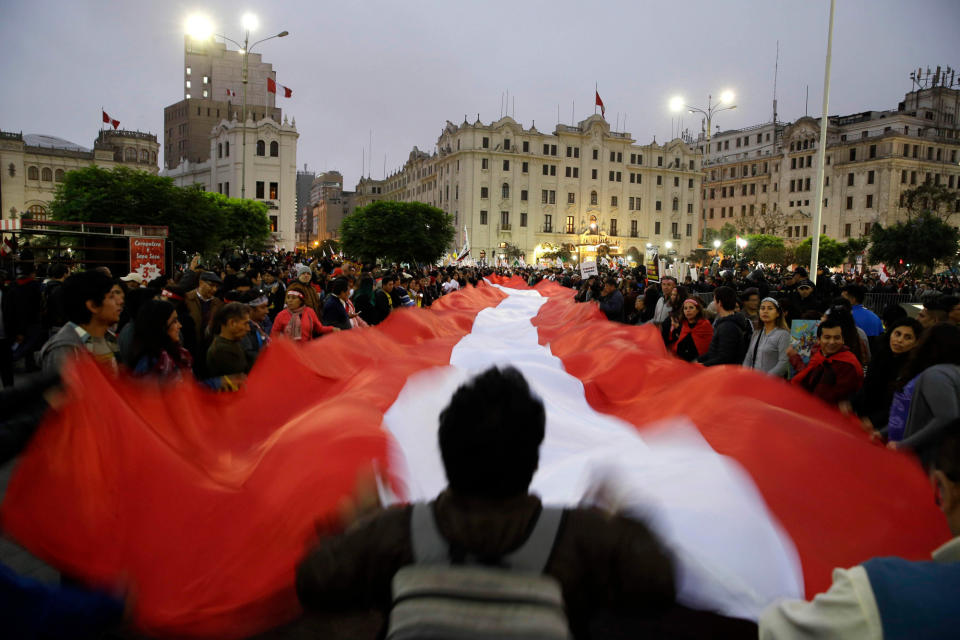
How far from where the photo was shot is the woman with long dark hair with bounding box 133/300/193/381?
15.4ft

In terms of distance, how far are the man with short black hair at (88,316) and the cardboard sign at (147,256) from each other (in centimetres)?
1349

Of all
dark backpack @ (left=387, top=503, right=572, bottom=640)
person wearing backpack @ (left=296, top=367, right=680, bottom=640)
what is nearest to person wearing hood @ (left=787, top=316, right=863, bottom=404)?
person wearing backpack @ (left=296, top=367, right=680, bottom=640)

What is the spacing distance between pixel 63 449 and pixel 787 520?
12.4 ft

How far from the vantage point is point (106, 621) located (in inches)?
77.4

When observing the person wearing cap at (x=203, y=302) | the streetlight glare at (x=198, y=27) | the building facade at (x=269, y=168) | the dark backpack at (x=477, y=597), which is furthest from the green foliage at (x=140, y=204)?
the dark backpack at (x=477, y=597)

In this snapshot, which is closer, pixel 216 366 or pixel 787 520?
pixel 787 520

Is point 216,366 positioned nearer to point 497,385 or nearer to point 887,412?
point 497,385

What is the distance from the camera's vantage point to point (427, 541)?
176 centimetres

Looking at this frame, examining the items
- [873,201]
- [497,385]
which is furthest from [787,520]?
[873,201]

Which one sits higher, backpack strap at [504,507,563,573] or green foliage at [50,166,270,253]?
green foliage at [50,166,270,253]

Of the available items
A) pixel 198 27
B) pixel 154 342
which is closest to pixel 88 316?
pixel 154 342

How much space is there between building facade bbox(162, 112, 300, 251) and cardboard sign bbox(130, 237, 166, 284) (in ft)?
214

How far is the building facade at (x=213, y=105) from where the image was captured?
351 ft

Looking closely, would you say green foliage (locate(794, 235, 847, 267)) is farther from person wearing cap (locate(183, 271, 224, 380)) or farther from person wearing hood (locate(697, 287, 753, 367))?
person wearing cap (locate(183, 271, 224, 380))
